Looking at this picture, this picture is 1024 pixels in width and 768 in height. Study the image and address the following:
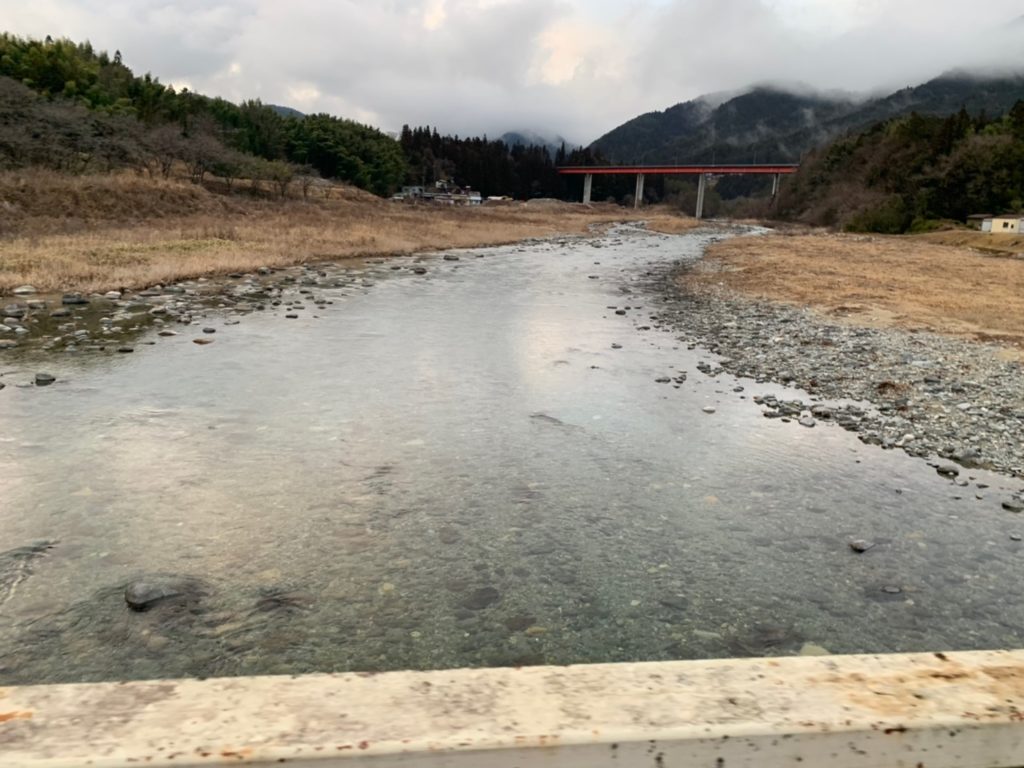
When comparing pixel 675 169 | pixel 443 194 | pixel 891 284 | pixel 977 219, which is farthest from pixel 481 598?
pixel 675 169

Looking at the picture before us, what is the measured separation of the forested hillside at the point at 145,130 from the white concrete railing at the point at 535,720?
143 ft

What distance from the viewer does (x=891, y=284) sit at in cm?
2384

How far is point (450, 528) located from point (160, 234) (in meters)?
27.6

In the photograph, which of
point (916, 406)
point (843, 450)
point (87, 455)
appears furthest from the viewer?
point (916, 406)

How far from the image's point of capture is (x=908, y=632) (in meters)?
4.73

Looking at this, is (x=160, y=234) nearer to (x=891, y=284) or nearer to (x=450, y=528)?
(x=450, y=528)

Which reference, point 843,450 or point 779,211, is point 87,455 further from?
point 779,211

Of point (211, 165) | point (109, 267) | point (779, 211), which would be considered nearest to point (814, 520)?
point (109, 267)

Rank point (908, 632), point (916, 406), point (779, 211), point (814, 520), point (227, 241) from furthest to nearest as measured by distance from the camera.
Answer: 1. point (779, 211)
2. point (227, 241)
3. point (916, 406)
4. point (814, 520)
5. point (908, 632)

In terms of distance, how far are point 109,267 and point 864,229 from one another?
67388 millimetres

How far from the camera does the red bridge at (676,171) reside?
121 m

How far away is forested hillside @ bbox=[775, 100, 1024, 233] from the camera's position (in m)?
59.9

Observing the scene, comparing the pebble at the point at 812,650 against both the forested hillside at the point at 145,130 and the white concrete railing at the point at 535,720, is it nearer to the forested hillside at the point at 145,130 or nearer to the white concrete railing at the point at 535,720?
the white concrete railing at the point at 535,720

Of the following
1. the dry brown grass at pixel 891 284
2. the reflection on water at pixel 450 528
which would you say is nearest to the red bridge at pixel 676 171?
the dry brown grass at pixel 891 284
